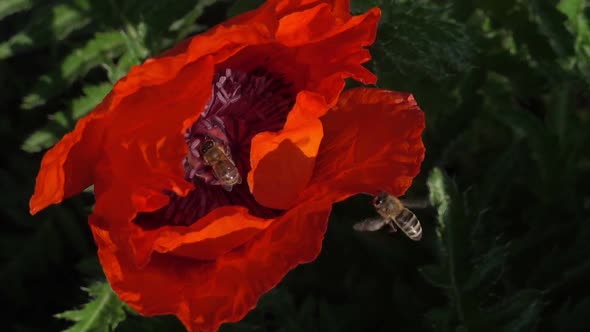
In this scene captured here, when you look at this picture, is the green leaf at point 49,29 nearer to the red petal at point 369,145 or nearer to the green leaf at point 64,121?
the green leaf at point 64,121

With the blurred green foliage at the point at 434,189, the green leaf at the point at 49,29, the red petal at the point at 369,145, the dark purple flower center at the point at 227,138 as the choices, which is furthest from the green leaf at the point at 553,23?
the green leaf at the point at 49,29

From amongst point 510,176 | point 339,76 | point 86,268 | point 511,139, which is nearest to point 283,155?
point 339,76

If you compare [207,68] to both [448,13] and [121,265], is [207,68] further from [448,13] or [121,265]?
[448,13]

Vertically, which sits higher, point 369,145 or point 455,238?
point 369,145

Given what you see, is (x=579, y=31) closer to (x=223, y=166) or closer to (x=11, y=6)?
(x=223, y=166)

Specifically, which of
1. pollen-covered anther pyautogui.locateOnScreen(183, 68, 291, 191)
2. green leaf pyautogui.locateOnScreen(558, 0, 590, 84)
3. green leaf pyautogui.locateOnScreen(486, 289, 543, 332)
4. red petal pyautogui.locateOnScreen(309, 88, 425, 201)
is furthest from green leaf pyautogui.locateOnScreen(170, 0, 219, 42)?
green leaf pyautogui.locateOnScreen(486, 289, 543, 332)

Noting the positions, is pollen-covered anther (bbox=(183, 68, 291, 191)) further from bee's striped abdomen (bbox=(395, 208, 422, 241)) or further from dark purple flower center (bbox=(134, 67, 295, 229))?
bee's striped abdomen (bbox=(395, 208, 422, 241))

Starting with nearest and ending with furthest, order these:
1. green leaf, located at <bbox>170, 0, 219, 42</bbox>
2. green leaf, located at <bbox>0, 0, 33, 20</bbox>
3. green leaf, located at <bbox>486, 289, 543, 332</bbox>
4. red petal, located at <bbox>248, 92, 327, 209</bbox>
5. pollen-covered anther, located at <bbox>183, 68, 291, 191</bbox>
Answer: red petal, located at <bbox>248, 92, 327, 209</bbox>, pollen-covered anther, located at <bbox>183, 68, 291, 191</bbox>, green leaf, located at <bbox>486, 289, 543, 332</bbox>, green leaf, located at <bbox>0, 0, 33, 20</bbox>, green leaf, located at <bbox>170, 0, 219, 42</bbox>

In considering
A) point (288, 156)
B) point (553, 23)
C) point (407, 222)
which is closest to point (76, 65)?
point (288, 156)
